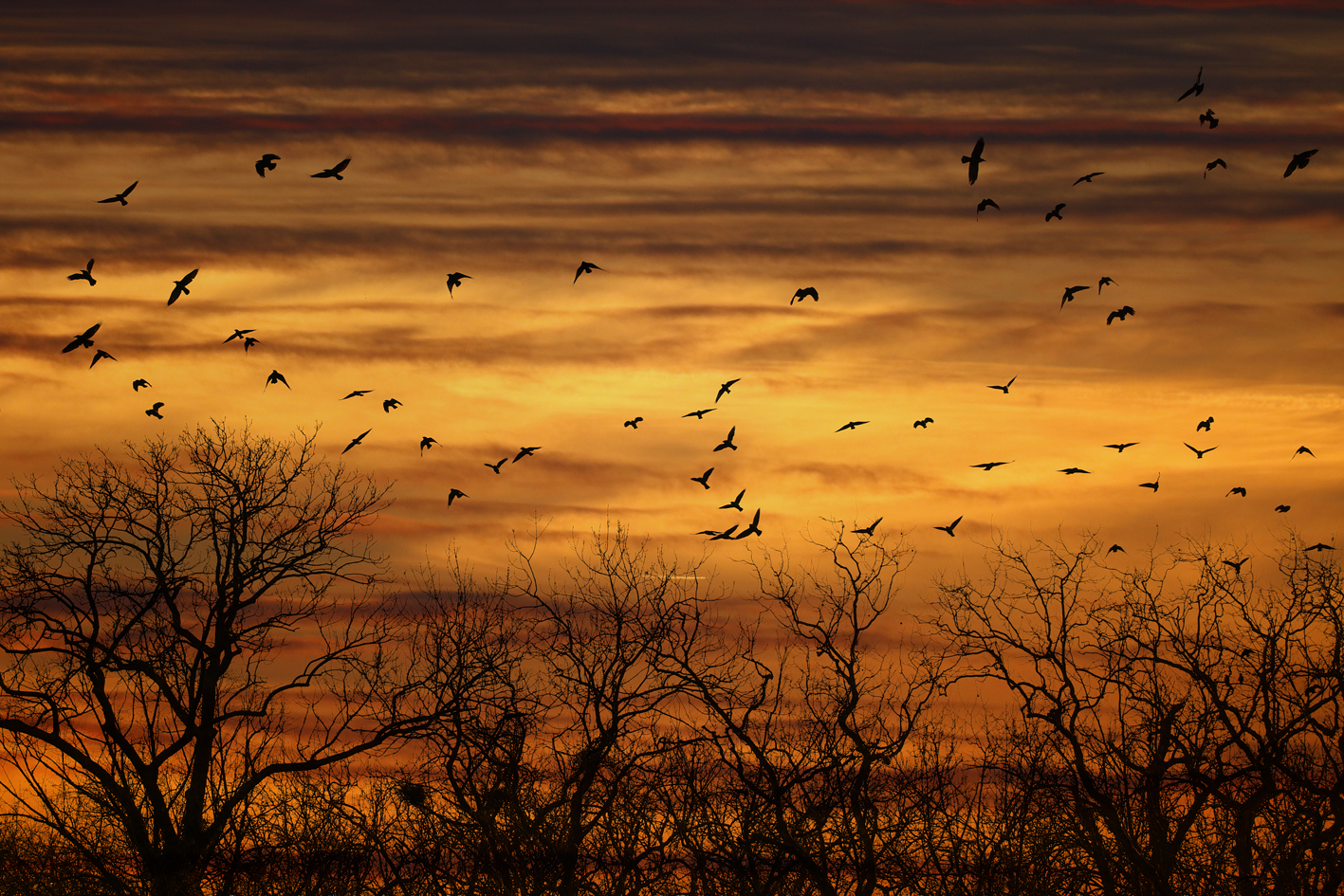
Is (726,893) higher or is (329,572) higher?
(329,572)

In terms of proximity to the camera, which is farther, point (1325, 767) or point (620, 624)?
point (620, 624)

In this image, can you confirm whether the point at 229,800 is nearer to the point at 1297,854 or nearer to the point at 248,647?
the point at 248,647

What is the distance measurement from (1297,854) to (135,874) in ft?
78.3

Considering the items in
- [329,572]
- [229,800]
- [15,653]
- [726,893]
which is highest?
[329,572]

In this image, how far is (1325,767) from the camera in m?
23.5

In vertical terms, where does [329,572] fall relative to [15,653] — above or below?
above

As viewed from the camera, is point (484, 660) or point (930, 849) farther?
point (930, 849)

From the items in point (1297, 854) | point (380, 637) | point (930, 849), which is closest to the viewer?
point (1297, 854)

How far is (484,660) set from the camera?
2411 cm

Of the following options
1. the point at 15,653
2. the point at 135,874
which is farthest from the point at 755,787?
the point at 15,653

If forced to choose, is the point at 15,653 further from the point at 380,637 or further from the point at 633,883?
the point at 633,883

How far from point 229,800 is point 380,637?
172 inches

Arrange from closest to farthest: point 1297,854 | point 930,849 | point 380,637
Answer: point 1297,854
point 380,637
point 930,849

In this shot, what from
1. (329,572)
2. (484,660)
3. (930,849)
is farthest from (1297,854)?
(329,572)
